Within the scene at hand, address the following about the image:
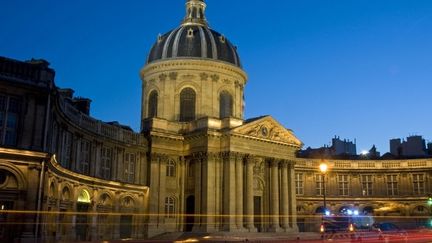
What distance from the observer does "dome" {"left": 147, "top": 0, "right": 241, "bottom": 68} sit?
2210 inches

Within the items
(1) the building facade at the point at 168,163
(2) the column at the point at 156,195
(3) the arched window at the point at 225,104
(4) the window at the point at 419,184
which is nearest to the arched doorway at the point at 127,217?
(1) the building facade at the point at 168,163

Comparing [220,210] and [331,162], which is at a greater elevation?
[331,162]

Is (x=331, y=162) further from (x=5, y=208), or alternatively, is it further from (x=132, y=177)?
(x=5, y=208)

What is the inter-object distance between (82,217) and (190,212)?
12.7 metres

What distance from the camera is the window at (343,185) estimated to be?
66.2 m

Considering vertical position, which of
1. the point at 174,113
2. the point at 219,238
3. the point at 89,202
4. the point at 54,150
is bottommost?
the point at 219,238

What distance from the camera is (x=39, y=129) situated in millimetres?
28891

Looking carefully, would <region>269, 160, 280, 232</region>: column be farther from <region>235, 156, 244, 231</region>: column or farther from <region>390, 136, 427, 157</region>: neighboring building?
<region>390, 136, 427, 157</region>: neighboring building

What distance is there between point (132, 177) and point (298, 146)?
62.4 feet

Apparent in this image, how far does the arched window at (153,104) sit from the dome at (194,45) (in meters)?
4.04

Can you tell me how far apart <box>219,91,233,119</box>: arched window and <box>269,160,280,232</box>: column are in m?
8.63

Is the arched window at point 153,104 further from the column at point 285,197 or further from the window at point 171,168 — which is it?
the column at point 285,197

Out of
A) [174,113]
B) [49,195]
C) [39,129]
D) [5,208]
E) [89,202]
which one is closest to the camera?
[5,208]

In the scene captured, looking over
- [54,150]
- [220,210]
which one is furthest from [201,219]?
[54,150]
